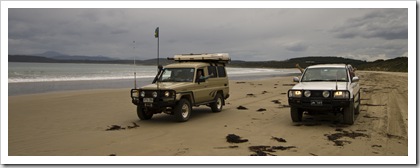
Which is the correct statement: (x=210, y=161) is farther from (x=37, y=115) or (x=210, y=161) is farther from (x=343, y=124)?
(x=37, y=115)

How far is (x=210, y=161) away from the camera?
5.69 m

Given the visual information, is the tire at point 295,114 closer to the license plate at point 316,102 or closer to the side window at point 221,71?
the license plate at point 316,102

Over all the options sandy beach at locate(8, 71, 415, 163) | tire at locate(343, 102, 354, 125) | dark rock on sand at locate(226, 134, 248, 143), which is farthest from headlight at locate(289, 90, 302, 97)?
dark rock on sand at locate(226, 134, 248, 143)

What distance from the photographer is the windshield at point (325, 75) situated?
1019 cm

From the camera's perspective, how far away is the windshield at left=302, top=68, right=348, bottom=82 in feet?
33.4

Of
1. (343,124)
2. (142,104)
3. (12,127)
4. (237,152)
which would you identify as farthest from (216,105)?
(12,127)

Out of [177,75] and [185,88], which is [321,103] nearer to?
[185,88]

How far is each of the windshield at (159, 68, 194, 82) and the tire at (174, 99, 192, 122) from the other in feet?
2.93

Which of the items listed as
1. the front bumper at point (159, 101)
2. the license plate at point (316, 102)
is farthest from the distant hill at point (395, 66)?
the front bumper at point (159, 101)

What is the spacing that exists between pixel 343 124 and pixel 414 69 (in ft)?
8.97

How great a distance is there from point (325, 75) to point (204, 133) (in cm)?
449

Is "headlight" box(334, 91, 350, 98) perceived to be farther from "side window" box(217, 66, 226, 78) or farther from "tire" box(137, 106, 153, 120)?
"tire" box(137, 106, 153, 120)

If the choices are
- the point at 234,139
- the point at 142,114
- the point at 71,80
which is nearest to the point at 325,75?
the point at 234,139

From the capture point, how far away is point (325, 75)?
408 inches
